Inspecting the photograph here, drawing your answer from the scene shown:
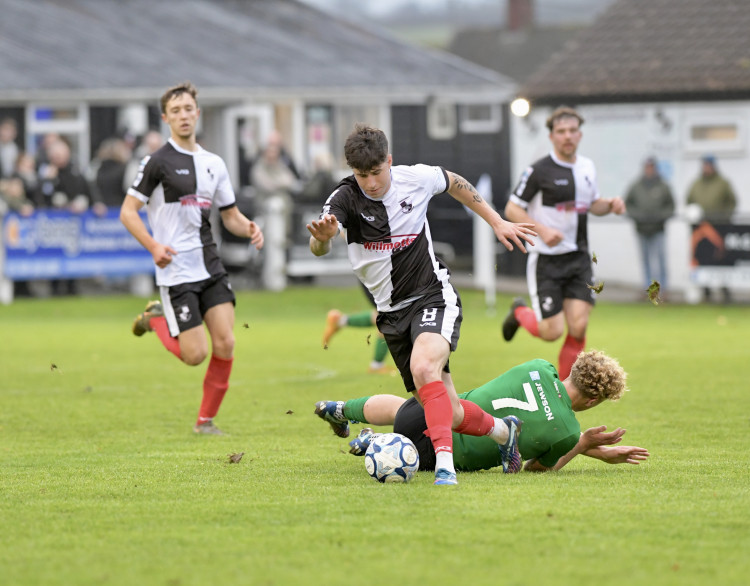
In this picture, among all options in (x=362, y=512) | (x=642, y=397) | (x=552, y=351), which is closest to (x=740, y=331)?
(x=552, y=351)

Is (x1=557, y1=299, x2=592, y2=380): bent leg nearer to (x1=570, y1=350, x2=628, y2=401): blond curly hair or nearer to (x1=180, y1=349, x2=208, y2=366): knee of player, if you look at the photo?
(x1=180, y1=349, x2=208, y2=366): knee of player

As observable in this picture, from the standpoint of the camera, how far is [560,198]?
11234 millimetres

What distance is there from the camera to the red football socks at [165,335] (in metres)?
9.78

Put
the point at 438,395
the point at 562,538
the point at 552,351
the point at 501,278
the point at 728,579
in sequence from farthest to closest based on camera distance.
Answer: the point at 501,278 → the point at 552,351 → the point at 438,395 → the point at 562,538 → the point at 728,579

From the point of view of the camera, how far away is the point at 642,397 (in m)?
11.4

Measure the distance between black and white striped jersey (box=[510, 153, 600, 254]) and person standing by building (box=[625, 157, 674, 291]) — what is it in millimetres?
10850

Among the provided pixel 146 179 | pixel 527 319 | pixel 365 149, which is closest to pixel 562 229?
pixel 527 319

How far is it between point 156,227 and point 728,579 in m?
5.55

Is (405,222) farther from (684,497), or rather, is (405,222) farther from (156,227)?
(156,227)

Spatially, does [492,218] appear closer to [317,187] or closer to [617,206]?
[617,206]

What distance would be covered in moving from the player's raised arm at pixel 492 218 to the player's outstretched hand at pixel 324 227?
960 mm

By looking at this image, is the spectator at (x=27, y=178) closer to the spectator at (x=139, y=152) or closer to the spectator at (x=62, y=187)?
the spectator at (x=62, y=187)

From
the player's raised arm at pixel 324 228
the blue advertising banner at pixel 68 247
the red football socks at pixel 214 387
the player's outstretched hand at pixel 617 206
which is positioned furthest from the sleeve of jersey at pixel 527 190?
the blue advertising banner at pixel 68 247

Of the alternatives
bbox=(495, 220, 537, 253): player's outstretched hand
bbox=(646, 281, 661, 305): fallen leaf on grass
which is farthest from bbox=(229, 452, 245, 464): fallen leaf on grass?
bbox=(646, 281, 661, 305): fallen leaf on grass
